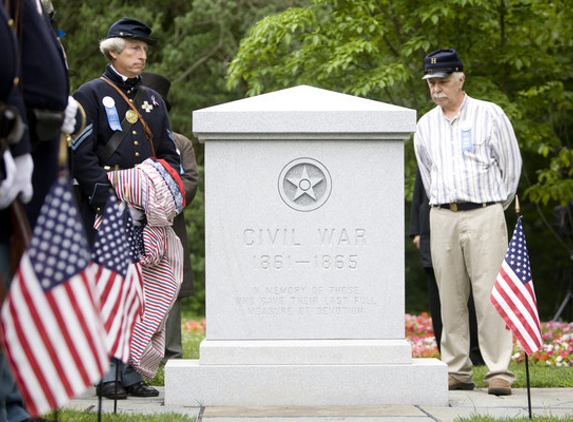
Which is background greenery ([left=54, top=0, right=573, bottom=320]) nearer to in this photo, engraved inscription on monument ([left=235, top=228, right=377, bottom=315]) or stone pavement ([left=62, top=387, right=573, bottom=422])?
engraved inscription on monument ([left=235, top=228, right=377, bottom=315])

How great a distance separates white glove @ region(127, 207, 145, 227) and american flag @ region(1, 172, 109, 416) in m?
2.90

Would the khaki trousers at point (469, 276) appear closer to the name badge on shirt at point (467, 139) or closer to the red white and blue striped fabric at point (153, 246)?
the name badge on shirt at point (467, 139)

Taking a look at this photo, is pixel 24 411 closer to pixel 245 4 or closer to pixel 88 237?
pixel 88 237

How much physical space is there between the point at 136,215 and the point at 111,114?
673 mm

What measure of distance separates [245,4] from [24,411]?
16.5 metres

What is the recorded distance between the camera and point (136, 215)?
6500 mm

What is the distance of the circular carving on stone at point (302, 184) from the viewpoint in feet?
20.6

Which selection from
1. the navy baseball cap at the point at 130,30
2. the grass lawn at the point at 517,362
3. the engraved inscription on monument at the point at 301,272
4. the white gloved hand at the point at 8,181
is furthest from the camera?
the navy baseball cap at the point at 130,30

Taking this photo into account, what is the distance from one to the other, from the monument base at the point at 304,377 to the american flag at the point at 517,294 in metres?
0.62

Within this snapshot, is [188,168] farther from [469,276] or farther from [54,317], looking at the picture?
[54,317]

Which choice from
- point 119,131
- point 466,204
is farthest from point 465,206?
point 119,131

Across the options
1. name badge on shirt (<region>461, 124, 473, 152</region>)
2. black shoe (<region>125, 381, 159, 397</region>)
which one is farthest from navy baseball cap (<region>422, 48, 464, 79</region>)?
black shoe (<region>125, 381, 159, 397</region>)

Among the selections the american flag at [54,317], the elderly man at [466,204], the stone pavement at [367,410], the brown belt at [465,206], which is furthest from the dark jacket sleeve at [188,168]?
the american flag at [54,317]

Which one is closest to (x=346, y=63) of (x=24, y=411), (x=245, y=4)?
(x=24, y=411)
